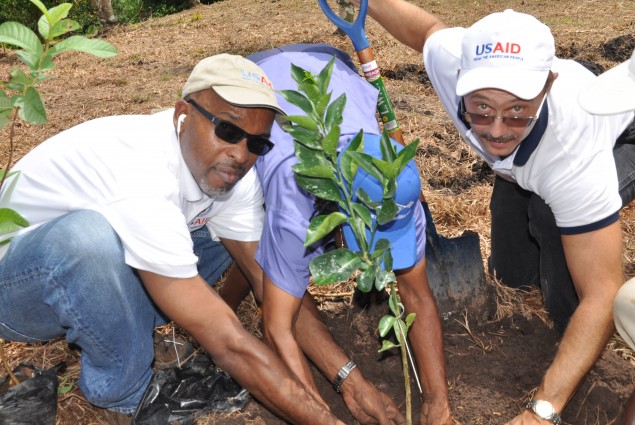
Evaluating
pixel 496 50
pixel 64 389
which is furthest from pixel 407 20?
pixel 64 389

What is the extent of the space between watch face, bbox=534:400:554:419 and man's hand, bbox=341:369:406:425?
19.6 inches

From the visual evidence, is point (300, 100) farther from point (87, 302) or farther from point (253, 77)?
point (87, 302)

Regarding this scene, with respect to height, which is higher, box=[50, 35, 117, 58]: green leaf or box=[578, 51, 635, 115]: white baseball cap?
box=[50, 35, 117, 58]: green leaf

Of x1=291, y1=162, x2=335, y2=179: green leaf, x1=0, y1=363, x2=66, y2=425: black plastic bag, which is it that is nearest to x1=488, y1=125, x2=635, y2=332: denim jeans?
x1=291, y1=162, x2=335, y2=179: green leaf

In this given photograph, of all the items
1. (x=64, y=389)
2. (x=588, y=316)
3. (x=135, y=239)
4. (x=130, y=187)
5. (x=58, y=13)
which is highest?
(x=58, y=13)

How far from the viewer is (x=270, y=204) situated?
2365 mm

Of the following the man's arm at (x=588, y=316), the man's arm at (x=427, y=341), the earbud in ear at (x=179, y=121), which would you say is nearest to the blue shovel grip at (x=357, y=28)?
the earbud in ear at (x=179, y=121)

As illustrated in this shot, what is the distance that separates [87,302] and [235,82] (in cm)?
86

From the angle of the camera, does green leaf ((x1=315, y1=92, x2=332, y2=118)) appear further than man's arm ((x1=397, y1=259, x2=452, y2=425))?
No

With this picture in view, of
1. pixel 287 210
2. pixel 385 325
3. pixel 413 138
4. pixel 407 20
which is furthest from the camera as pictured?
pixel 413 138

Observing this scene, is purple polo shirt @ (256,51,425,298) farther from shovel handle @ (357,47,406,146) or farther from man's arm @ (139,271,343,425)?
shovel handle @ (357,47,406,146)

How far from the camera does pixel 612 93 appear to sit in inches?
71.9

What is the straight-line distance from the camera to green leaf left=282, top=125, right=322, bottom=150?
168 cm

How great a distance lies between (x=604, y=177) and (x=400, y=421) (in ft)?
3.57
